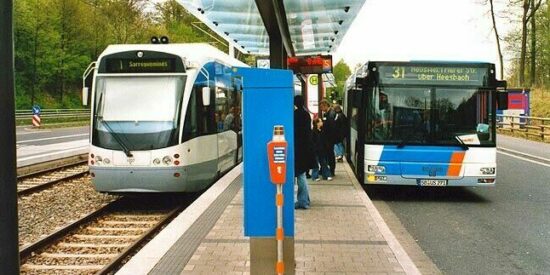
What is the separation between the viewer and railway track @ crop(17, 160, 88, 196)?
48.2 ft

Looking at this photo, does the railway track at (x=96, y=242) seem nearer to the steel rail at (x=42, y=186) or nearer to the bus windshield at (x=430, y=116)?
the steel rail at (x=42, y=186)

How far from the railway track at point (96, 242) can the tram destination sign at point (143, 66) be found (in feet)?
8.70

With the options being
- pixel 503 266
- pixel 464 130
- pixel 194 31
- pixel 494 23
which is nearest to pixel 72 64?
pixel 194 31

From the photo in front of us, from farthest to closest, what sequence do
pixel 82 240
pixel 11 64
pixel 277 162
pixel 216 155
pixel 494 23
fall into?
pixel 494 23 → pixel 216 155 → pixel 82 240 → pixel 277 162 → pixel 11 64

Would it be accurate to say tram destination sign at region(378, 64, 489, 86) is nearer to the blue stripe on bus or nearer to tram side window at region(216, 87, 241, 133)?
the blue stripe on bus

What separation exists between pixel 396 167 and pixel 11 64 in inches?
386

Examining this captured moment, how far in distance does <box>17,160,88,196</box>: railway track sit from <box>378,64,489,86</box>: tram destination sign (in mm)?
8188

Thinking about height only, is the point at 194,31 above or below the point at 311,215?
above

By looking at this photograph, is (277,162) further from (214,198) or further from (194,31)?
(194,31)

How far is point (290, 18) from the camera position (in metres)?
14.6

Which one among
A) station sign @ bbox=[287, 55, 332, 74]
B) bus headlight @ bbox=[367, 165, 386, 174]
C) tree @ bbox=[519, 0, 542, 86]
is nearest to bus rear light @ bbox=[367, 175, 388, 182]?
bus headlight @ bbox=[367, 165, 386, 174]

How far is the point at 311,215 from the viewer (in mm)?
9602

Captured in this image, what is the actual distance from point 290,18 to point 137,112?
185 inches

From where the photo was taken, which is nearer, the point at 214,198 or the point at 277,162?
the point at 277,162
